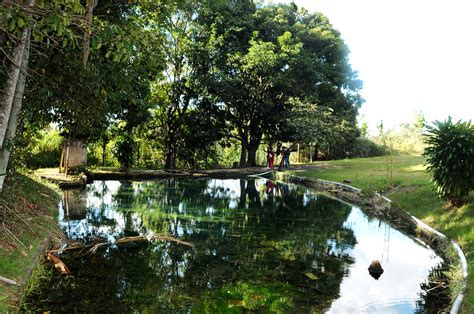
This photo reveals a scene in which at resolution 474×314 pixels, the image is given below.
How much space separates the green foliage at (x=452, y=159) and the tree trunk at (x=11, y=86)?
10340mm

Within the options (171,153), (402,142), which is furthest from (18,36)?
(402,142)

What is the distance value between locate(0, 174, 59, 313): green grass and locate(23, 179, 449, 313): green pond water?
1.35 ft

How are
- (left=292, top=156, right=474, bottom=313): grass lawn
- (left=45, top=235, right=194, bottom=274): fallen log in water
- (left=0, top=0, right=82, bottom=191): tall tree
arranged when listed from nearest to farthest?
1. (left=0, top=0, right=82, bottom=191): tall tree
2. (left=45, top=235, right=194, bottom=274): fallen log in water
3. (left=292, top=156, right=474, bottom=313): grass lawn

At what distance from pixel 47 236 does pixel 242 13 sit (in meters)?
26.5

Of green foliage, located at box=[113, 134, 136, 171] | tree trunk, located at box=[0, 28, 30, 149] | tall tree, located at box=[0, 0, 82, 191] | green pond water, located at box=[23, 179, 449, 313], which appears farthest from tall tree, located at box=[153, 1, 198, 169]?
tree trunk, located at box=[0, 28, 30, 149]

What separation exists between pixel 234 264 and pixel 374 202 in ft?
29.6

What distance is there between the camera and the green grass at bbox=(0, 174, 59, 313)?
6174 mm

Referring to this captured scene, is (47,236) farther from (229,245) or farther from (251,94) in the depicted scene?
(251,94)

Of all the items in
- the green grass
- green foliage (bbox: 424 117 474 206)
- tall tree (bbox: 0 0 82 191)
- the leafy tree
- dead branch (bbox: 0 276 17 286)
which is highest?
the leafy tree

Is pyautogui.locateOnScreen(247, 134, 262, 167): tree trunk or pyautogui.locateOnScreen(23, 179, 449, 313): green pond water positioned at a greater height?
pyautogui.locateOnScreen(247, 134, 262, 167): tree trunk

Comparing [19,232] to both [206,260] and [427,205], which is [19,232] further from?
[427,205]

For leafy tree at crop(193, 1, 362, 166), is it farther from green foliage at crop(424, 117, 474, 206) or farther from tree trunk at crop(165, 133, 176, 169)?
green foliage at crop(424, 117, 474, 206)

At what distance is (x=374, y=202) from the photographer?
16172 mm

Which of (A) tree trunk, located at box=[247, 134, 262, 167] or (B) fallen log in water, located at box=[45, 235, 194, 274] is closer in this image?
(B) fallen log in water, located at box=[45, 235, 194, 274]
